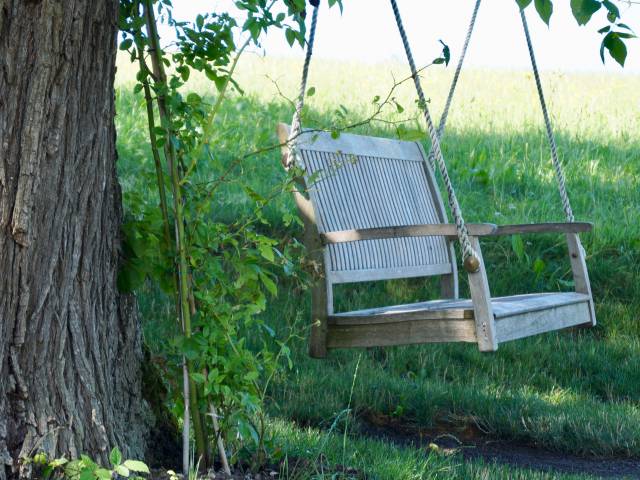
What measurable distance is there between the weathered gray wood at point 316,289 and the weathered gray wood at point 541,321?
683 mm

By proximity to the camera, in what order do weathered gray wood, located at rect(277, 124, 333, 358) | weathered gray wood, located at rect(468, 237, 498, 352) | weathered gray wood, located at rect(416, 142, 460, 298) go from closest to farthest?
weathered gray wood, located at rect(468, 237, 498, 352) → weathered gray wood, located at rect(277, 124, 333, 358) → weathered gray wood, located at rect(416, 142, 460, 298)

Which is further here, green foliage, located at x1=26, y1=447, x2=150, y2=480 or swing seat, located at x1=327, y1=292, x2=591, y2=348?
swing seat, located at x1=327, y1=292, x2=591, y2=348

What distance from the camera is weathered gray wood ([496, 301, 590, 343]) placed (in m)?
3.36

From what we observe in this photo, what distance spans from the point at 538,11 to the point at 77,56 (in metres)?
1.09

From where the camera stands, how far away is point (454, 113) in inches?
395

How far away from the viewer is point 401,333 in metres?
3.43

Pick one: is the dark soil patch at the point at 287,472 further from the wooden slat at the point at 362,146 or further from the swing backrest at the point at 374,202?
the wooden slat at the point at 362,146

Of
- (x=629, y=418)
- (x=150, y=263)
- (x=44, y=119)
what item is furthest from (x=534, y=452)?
(x=44, y=119)

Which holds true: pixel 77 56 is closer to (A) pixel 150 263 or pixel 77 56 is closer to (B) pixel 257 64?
(A) pixel 150 263

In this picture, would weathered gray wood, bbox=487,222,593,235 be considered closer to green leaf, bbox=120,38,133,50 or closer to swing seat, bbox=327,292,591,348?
swing seat, bbox=327,292,591,348

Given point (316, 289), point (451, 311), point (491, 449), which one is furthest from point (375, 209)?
point (491, 449)

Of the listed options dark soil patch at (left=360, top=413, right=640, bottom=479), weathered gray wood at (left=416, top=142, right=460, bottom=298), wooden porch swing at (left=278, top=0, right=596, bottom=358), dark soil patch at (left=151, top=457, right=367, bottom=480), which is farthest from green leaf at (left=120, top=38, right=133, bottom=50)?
weathered gray wood at (left=416, top=142, right=460, bottom=298)

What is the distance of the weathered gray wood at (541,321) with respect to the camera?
3357 millimetres

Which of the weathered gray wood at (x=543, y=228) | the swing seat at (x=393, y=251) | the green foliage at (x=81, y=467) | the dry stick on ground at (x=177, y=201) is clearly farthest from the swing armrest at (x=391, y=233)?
the green foliage at (x=81, y=467)
